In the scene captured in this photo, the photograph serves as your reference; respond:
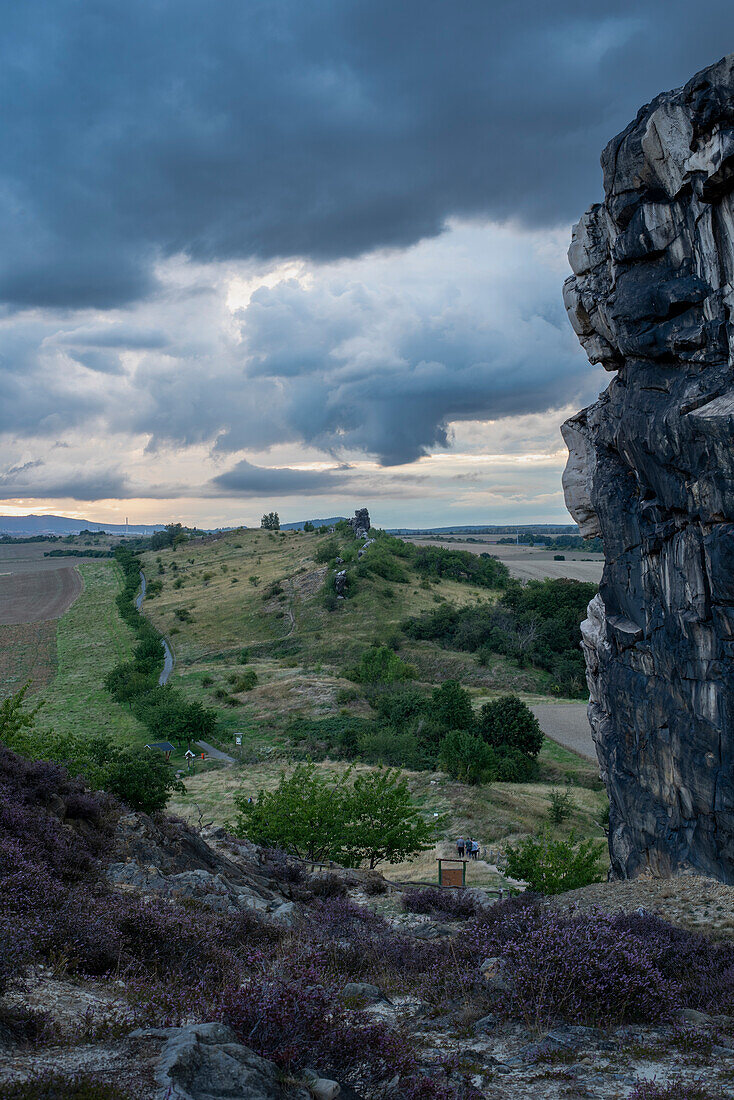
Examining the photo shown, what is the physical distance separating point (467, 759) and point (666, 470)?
28515 millimetres

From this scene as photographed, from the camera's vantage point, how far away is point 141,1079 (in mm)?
5363

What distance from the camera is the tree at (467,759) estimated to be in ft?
135

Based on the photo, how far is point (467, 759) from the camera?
42.3 m

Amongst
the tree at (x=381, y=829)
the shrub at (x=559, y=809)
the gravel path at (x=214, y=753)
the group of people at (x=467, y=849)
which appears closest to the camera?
the tree at (x=381, y=829)

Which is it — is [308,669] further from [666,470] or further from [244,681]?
[666,470]

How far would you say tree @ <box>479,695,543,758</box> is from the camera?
46.5 m

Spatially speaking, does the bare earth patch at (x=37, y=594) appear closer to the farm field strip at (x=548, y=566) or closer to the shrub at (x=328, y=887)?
the farm field strip at (x=548, y=566)

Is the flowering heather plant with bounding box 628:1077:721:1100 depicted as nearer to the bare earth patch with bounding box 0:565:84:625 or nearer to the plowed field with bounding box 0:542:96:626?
the plowed field with bounding box 0:542:96:626

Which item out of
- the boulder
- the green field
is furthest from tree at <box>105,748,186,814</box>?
the boulder

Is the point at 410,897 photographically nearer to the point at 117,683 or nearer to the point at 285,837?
the point at 285,837

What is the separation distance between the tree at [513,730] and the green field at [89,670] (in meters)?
28.1

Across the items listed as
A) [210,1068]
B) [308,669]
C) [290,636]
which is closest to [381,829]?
[210,1068]

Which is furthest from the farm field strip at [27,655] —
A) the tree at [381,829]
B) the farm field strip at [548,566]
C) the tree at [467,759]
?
the farm field strip at [548,566]

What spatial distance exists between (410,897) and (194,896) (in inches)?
299
